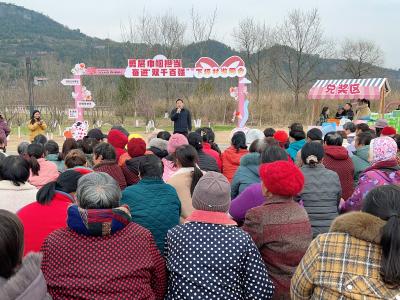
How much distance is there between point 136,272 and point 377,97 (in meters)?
14.9

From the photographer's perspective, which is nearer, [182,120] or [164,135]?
[164,135]

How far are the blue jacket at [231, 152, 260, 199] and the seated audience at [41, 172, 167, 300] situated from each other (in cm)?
177

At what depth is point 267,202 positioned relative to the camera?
260 centimetres

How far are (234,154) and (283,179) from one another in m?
2.76

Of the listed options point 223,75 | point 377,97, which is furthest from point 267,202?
point 377,97

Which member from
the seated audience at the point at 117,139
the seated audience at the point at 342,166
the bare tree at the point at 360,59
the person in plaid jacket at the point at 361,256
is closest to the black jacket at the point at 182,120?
the seated audience at the point at 117,139

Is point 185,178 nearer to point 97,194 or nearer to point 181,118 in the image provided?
point 97,194

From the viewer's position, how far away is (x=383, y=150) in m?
3.61

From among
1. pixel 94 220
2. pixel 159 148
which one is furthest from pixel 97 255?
pixel 159 148

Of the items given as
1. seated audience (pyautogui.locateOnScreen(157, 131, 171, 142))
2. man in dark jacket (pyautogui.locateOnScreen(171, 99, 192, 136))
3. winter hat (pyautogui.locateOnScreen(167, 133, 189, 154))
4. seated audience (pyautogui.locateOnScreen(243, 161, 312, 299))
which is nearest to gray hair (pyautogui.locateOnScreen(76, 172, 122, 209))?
seated audience (pyautogui.locateOnScreen(243, 161, 312, 299))

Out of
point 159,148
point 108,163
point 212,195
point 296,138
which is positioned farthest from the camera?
point 296,138

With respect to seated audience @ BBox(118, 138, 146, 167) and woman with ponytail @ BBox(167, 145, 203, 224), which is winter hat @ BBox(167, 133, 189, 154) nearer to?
seated audience @ BBox(118, 138, 146, 167)

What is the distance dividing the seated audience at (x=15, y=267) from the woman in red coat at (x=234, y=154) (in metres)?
3.62

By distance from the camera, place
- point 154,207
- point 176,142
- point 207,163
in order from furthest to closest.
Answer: point 207,163
point 176,142
point 154,207
